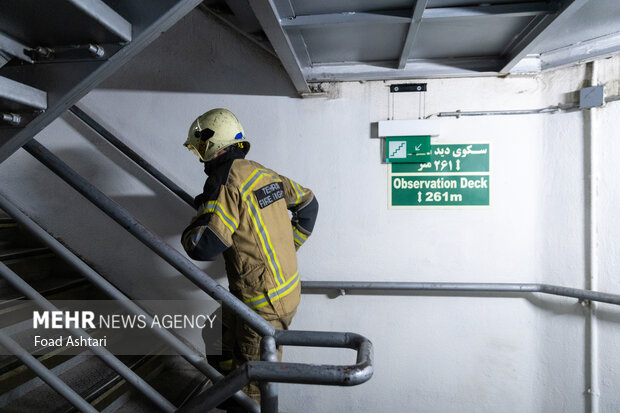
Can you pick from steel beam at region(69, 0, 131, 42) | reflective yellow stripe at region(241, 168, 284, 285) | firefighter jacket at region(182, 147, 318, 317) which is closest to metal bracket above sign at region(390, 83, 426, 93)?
firefighter jacket at region(182, 147, 318, 317)

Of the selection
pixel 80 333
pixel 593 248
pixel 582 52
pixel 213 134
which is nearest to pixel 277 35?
pixel 213 134

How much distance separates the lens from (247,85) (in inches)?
103

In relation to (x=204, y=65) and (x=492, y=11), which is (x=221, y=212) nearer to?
(x=204, y=65)

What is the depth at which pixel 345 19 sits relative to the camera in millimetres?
1833

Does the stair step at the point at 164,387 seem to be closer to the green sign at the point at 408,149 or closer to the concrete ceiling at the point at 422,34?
the green sign at the point at 408,149

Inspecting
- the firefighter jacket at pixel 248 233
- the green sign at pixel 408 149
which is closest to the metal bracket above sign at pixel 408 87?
the green sign at pixel 408 149

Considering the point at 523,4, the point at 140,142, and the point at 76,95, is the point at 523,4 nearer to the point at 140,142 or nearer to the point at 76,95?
the point at 76,95

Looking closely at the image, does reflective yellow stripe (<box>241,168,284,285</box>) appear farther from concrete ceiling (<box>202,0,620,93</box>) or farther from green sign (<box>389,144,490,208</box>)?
green sign (<box>389,144,490,208</box>)

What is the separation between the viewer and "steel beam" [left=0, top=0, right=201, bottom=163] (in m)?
1.09

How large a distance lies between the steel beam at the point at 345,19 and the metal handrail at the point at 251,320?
4.05 ft

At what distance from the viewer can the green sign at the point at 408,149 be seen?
8.04ft

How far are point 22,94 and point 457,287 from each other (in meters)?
2.44

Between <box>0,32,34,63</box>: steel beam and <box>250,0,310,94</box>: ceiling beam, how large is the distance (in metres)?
0.86

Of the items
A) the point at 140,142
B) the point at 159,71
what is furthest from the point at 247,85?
the point at 140,142
